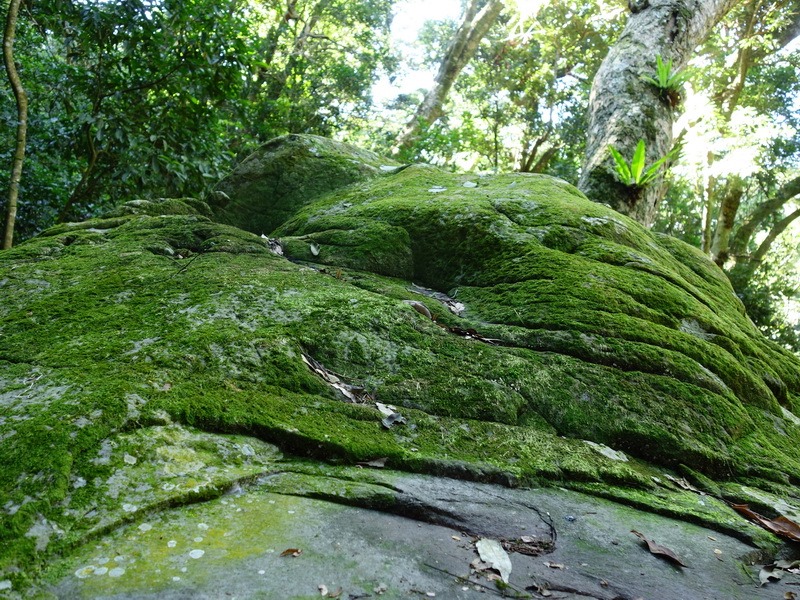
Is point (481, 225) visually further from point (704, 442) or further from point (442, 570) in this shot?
point (442, 570)

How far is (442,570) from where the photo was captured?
5.34 feet

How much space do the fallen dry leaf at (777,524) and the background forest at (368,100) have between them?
4.40 meters

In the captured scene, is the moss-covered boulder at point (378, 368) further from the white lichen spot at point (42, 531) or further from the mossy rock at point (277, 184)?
the mossy rock at point (277, 184)

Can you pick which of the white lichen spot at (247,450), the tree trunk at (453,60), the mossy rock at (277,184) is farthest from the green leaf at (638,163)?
the tree trunk at (453,60)

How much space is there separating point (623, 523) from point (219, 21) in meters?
6.72

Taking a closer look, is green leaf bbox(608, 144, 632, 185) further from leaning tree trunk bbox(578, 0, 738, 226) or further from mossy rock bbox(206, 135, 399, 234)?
mossy rock bbox(206, 135, 399, 234)

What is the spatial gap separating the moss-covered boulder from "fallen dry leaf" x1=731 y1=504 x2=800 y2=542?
108 mm

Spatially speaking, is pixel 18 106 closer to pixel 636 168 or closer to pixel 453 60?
pixel 636 168

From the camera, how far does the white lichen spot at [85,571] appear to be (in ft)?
4.45

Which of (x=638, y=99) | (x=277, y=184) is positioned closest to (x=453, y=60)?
(x=638, y=99)

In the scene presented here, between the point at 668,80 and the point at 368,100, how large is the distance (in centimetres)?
794

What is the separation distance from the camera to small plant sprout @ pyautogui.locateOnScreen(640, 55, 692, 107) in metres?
6.53

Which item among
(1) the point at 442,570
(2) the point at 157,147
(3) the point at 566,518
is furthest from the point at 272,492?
(2) the point at 157,147

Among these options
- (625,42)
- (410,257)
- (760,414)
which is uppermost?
(625,42)
